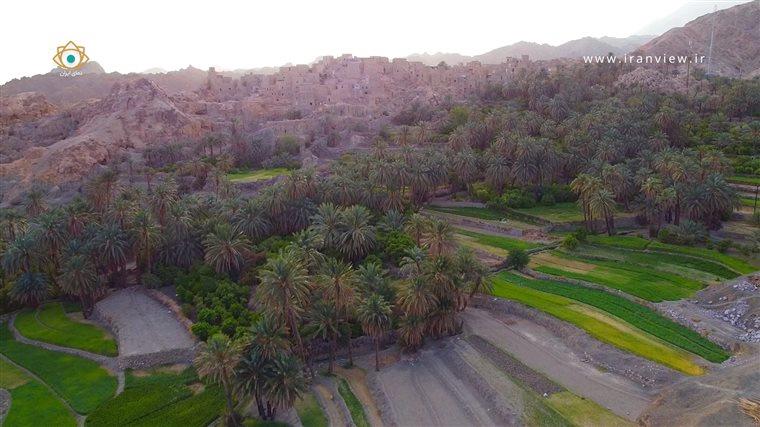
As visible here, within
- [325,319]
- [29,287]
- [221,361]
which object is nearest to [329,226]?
[325,319]

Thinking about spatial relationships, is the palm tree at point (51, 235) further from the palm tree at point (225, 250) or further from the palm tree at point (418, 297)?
the palm tree at point (418, 297)

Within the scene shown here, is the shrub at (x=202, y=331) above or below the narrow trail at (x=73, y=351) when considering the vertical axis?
above

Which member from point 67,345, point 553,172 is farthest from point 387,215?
point 67,345

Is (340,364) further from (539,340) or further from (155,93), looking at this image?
(155,93)

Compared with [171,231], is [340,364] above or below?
below

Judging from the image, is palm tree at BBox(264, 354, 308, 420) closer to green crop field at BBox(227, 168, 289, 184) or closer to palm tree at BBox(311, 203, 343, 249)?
palm tree at BBox(311, 203, 343, 249)

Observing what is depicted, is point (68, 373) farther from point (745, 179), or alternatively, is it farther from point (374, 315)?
point (745, 179)

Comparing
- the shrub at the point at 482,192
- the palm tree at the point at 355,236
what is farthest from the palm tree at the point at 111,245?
the shrub at the point at 482,192
